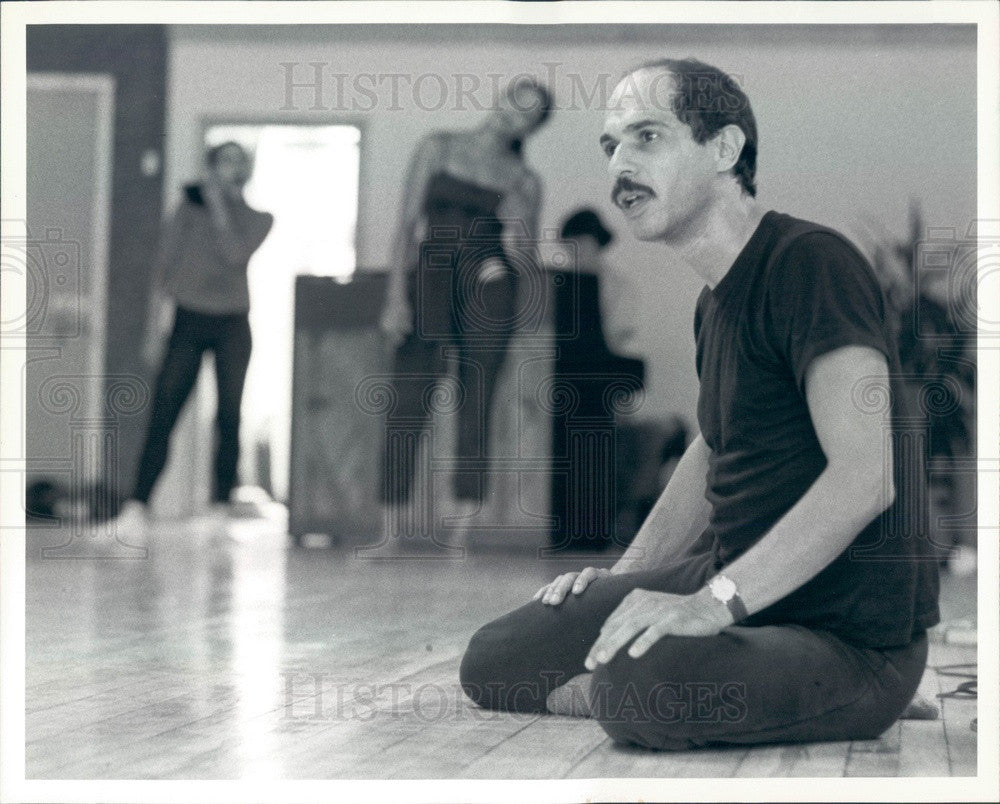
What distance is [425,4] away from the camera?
92.3 inches

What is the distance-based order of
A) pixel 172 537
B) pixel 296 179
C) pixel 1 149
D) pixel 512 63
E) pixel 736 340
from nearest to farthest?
pixel 736 340
pixel 1 149
pixel 512 63
pixel 296 179
pixel 172 537

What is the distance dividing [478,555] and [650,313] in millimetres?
1386

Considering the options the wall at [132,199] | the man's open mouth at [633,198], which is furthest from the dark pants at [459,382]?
the man's open mouth at [633,198]

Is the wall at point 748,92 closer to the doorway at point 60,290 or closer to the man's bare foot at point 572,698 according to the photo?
the doorway at point 60,290

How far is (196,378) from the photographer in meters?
4.32

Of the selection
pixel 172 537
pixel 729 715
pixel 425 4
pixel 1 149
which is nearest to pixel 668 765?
pixel 729 715

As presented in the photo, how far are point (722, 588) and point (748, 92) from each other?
844 millimetres

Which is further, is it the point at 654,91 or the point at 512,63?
the point at 512,63

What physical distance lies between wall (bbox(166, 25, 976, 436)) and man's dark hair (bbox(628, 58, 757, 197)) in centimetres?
5

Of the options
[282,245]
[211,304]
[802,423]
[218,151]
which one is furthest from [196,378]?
[802,423]

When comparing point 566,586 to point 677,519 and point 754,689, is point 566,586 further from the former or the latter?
point 754,689

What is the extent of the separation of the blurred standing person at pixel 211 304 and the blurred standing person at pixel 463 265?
459 mm

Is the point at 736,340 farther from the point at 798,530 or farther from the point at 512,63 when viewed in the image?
the point at 512,63

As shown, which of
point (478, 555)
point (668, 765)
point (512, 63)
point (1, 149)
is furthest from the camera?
point (478, 555)
